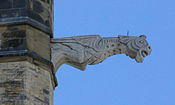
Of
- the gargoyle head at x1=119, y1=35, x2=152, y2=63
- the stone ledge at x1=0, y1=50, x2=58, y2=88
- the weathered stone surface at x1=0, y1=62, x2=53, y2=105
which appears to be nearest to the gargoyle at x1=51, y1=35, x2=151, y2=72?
the gargoyle head at x1=119, y1=35, x2=152, y2=63

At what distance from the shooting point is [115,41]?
42.2ft

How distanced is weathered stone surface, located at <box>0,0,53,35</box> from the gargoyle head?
1346 millimetres

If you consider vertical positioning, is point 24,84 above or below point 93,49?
below

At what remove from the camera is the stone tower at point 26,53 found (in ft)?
37.4

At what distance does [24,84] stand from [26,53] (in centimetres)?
60

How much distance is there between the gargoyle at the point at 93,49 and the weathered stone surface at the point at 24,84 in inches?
29.4

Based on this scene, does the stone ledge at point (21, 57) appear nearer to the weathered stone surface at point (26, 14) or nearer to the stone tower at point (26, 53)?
the stone tower at point (26, 53)

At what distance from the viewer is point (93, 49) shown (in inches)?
500

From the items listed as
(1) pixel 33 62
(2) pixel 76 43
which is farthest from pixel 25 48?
(2) pixel 76 43

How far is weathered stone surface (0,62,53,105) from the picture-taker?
37.0ft

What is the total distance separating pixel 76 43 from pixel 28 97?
6.02 feet

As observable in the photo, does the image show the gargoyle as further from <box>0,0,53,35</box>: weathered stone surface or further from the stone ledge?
the stone ledge

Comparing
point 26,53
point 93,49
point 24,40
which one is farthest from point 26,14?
point 93,49

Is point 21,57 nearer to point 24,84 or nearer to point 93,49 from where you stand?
point 24,84
